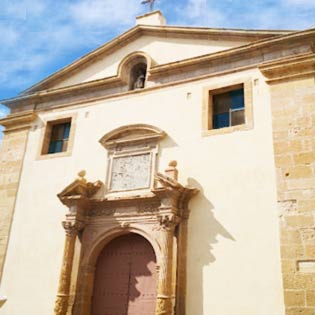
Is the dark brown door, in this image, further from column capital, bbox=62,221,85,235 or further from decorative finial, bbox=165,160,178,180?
decorative finial, bbox=165,160,178,180

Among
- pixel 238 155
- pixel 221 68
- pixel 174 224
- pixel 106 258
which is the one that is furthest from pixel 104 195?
pixel 221 68

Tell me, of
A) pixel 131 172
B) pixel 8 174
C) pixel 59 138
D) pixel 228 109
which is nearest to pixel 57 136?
pixel 59 138

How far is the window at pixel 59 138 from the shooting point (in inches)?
388

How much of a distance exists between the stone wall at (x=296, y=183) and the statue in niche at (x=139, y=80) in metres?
3.06

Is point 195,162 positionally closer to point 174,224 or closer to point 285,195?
point 174,224

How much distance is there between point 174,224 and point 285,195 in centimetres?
194

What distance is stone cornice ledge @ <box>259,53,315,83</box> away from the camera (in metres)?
7.48

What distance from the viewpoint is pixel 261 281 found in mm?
6500

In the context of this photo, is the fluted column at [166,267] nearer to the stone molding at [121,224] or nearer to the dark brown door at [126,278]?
the stone molding at [121,224]

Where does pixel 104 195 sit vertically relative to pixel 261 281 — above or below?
above

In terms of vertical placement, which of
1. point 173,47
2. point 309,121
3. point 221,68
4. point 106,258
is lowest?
point 106,258

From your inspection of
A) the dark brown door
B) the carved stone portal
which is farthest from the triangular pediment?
the dark brown door

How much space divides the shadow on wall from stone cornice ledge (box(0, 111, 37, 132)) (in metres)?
4.96

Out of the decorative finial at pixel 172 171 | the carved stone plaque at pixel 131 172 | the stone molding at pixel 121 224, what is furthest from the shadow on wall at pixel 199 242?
the carved stone plaque at pixel 131 172
